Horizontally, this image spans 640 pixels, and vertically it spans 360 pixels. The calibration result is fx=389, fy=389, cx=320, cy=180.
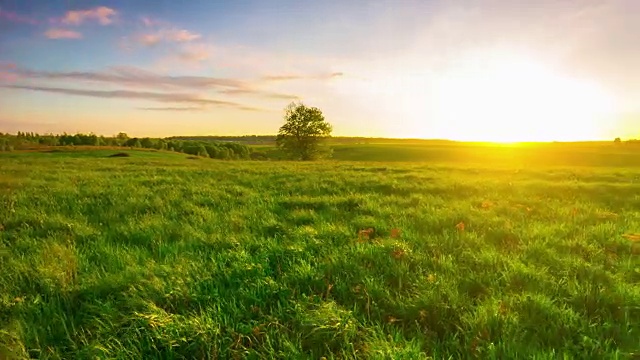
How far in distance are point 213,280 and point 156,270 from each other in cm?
82

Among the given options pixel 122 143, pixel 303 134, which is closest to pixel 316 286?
pixel 303 134

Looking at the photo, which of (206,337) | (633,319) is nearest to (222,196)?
(206,337)

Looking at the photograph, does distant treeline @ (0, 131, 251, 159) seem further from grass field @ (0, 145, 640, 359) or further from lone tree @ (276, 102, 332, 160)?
grass field @ (0, 145, 640, 359)

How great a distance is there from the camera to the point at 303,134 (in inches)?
2975

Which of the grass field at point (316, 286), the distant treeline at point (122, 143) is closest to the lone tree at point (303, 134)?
the distant treeline at point (122, 143)

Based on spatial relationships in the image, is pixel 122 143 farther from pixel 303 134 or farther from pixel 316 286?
pixel 316 286

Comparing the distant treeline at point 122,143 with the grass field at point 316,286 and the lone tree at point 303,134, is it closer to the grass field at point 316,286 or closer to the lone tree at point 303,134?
the lone tree at point 303,134

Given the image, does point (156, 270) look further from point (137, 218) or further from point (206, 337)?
point (137, 218)

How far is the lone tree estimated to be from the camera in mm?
75375

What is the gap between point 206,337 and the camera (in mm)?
3391

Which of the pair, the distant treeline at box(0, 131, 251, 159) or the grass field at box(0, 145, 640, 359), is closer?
the grass field at box(0, 145, 640, 359)

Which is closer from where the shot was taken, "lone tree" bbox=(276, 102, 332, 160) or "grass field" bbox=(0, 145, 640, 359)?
"grass field" bbox=(0, 145, 640, 359)

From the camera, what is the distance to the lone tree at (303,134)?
247 ft

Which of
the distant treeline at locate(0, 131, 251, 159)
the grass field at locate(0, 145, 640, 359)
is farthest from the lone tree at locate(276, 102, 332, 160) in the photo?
the grass field at locate(0, 145, 640, 359)
